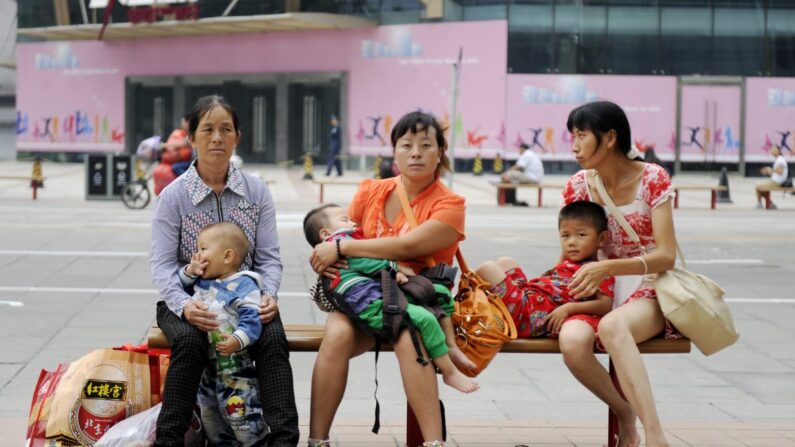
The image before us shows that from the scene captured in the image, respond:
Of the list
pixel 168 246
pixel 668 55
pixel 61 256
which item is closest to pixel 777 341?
pixel 168 246

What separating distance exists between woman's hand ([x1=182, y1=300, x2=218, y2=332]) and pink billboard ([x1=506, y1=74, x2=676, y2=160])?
106ft

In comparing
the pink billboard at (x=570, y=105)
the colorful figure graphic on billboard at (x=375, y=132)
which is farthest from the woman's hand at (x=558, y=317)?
the colorful figure graphic on billboard at (x=375, y=132)

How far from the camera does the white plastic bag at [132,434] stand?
4.50 m

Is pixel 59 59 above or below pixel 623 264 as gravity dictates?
above

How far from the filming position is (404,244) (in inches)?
187

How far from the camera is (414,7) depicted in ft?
124

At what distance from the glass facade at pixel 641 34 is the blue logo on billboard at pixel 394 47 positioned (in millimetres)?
591

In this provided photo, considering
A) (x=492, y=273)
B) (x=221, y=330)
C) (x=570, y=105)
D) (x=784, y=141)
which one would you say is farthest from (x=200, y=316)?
(x=784, y=141)

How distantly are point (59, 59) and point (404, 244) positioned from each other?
43053mm

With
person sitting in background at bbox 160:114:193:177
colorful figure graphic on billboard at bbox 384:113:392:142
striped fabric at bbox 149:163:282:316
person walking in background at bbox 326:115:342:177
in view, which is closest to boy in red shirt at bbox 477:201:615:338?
striped fabric at bbox 149:163:282:316

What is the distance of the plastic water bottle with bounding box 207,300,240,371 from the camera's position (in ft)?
15.1

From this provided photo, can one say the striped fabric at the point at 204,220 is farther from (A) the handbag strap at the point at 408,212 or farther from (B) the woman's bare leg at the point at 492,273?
(B) the woman's bare leg at the point at 492,273

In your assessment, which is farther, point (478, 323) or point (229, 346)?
point (478, 323)

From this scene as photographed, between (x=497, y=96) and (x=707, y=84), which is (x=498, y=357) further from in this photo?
(x=707, y=84)
